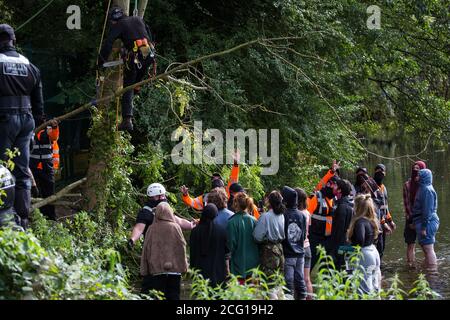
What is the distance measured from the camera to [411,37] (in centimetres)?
2427

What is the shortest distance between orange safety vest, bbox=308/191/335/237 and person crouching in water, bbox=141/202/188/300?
Answer: 3.25m

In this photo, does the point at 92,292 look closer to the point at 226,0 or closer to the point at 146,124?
the point at 146,124

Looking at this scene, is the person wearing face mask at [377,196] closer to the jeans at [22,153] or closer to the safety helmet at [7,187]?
the jeans at [22,153]

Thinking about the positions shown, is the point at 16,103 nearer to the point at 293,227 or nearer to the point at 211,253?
the point at 211,253

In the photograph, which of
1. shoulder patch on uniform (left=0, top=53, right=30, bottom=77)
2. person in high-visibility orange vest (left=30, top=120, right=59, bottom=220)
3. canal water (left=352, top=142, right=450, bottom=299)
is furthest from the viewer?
canal water (left=352, top=142, right=450, bottom=299)

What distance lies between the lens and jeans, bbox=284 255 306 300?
12.0 metres

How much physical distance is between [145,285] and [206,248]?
Answer: 89 centimetres

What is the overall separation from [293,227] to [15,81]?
155 inches

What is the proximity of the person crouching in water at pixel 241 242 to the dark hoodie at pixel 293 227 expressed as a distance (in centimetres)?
47

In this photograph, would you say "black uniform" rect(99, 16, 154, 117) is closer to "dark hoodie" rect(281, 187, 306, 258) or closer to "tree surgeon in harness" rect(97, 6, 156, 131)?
"tree surgeon in harness" rect(97, 6, 156, 131)

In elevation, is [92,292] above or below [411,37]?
below

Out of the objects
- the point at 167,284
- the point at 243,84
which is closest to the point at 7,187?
the point at 167,284

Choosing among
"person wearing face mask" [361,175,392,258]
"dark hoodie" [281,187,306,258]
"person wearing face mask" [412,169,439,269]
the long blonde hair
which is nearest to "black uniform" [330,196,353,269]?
"dark hoodie" [281,187,306,258]
